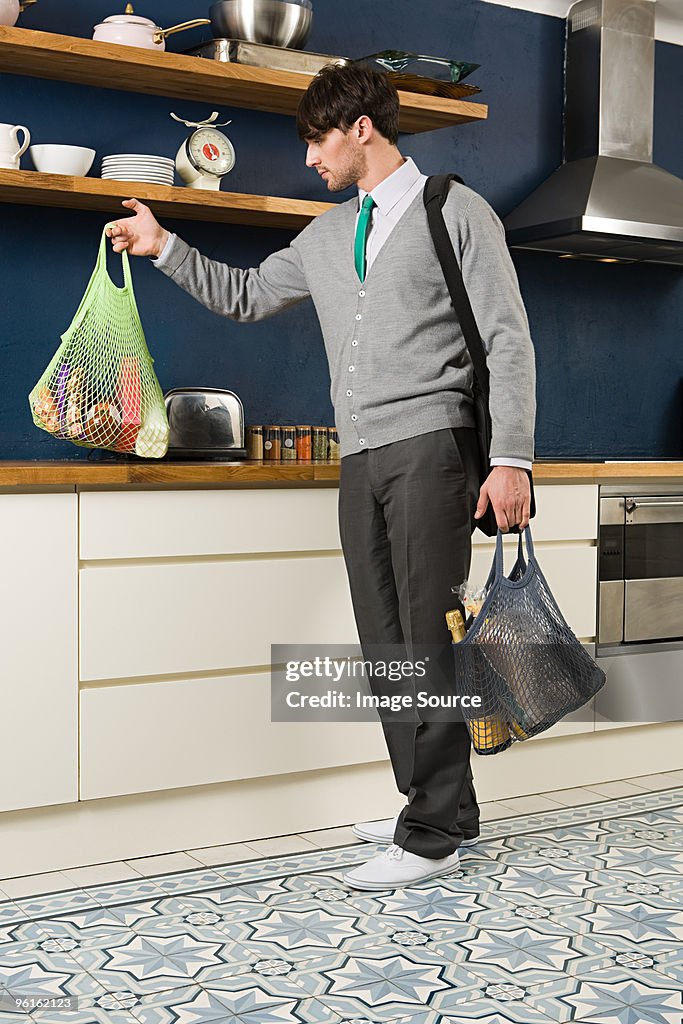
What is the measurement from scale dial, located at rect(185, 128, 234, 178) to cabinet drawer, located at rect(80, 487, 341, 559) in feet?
3.16

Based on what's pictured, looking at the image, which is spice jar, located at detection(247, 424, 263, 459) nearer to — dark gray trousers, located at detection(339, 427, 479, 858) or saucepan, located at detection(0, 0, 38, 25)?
dark gray trousers, located at detection(339, 427, 479, 858)

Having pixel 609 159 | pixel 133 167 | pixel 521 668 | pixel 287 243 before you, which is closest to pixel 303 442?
pixel 287 243

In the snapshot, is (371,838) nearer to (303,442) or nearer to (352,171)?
(303,442)

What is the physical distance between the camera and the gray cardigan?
242 cm

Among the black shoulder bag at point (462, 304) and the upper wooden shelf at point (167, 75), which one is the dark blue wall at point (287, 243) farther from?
the black shoulder bag at point (462, 304)

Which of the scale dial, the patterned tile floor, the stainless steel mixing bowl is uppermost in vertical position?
the stainless steel mixing bowl

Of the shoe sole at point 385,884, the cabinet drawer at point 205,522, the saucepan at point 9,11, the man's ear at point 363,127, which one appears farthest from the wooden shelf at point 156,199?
the shoe sole at point 385,884

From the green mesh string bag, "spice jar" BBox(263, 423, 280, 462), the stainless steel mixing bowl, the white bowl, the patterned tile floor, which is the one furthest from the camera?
"spice jar" BBox(263, 423, 280, 462)

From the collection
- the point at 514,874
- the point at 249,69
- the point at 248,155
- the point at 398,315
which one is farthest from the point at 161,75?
the point at 514,874

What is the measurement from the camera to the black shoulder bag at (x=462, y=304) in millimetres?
2443

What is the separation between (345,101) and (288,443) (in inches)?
46.9

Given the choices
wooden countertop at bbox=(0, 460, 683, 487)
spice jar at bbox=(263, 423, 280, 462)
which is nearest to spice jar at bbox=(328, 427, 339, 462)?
spice jar at bbox=(263, 423, 280, 462)

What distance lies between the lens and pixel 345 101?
8.13ft

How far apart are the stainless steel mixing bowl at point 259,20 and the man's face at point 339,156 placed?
82cm
